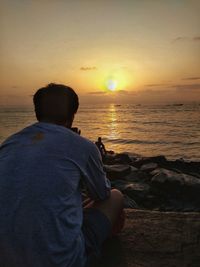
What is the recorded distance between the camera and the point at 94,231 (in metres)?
2.63

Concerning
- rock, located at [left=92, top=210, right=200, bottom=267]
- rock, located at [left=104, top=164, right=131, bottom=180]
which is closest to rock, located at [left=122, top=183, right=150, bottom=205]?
rock, located at [left=104, top=164, right=131, bottom=180]

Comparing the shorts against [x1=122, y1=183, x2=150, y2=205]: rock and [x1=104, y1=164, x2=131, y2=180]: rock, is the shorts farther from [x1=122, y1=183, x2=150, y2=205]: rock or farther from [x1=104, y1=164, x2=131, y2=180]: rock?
[x1=104, y1=164, x2=131, y2=180]: rock

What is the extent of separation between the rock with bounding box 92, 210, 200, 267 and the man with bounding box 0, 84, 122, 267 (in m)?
0.79

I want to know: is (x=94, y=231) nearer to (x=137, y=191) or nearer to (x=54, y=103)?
(x=54, y=103)

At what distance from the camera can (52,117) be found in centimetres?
239

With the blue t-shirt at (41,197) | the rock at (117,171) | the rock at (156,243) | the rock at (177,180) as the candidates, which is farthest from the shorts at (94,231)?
the rock at (117,171)

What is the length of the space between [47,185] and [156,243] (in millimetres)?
1715

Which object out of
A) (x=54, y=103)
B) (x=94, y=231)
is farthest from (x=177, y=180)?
(x=54, y=103)

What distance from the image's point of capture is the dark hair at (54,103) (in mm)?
2387

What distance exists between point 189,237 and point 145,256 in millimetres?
530

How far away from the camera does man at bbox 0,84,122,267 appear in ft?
6.75

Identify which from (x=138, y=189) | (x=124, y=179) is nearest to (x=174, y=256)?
(x=138, y=189)

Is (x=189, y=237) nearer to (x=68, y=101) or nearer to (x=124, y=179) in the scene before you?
(x=68, y=101)

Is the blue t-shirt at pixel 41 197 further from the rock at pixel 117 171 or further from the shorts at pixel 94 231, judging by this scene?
the rock at pixel 117 171
